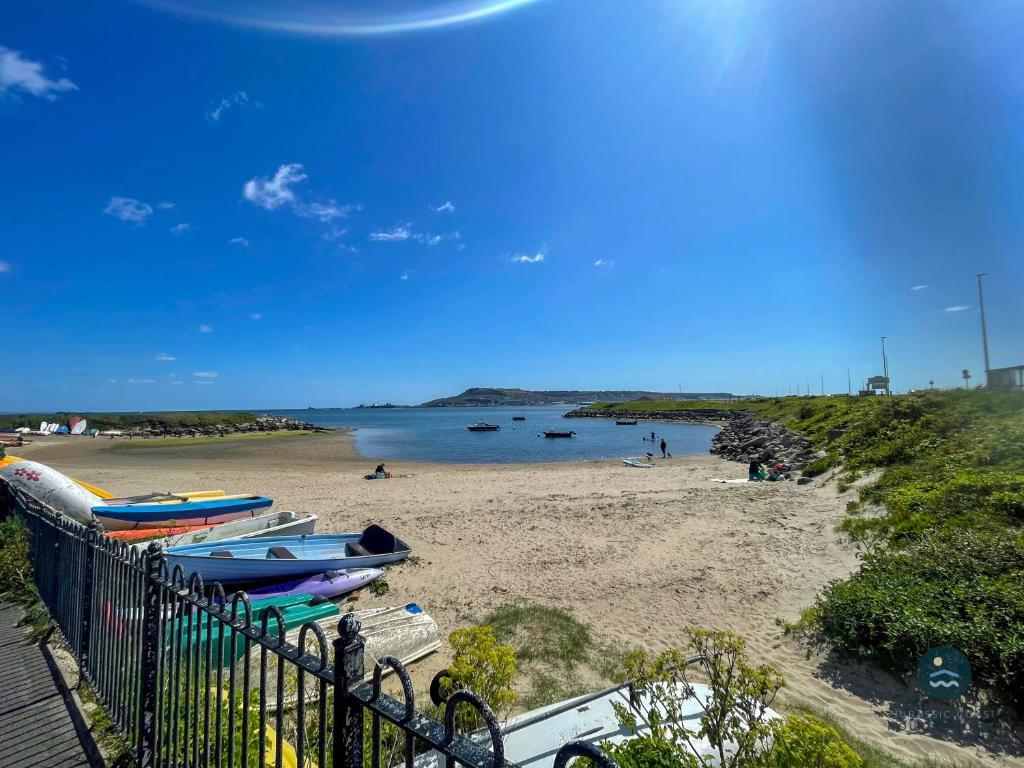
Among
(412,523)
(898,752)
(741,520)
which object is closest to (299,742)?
(898,752)

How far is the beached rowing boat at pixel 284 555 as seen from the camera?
8359 millimetres

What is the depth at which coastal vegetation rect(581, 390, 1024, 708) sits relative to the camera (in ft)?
19.0

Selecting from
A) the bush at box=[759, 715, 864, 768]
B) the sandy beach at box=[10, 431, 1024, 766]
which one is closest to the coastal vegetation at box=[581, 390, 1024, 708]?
the sandy beach at box=[10, 431, 1024, 766]

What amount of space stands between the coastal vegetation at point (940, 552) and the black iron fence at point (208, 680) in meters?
5.85

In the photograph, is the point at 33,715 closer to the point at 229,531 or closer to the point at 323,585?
the point at 323,585

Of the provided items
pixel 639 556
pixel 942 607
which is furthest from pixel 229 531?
pixel 942 607

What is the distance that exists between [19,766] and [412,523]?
11.1m

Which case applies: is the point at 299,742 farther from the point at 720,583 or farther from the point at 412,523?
the point at 412,523

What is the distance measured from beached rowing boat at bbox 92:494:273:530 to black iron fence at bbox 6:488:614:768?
6374mm

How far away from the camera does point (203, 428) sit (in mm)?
71250

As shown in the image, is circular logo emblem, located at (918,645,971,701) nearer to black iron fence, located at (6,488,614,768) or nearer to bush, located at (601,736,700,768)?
bush, located at (601,736,700,768)

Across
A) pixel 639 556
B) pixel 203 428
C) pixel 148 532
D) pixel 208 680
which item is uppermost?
pixel 203 428

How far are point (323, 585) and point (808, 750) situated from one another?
8.19 metres

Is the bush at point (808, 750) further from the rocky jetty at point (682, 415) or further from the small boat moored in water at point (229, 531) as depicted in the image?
the rocky jetty at point (682, 415)
